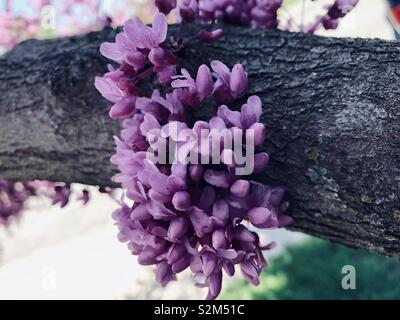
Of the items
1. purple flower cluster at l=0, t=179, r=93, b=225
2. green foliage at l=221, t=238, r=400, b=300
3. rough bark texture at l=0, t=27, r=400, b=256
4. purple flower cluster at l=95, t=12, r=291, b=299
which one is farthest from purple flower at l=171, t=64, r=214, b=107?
green foliage at l=221, t=238, r=400, b=300

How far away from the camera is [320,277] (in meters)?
3.28

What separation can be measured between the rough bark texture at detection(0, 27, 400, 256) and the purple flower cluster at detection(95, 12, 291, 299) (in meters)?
0.08

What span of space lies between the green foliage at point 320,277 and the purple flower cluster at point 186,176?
2.09m

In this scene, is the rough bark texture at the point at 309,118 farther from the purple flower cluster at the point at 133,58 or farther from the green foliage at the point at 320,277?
the green foliage at the point at 320,277

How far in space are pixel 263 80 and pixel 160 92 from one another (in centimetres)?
24

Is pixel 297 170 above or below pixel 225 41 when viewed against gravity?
below

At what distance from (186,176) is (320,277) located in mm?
2356

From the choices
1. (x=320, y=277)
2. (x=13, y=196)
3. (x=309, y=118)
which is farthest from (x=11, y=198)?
(x=320, y=277)

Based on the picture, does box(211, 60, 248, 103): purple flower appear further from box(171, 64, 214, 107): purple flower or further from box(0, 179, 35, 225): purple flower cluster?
box(0, 179, 35, 225): purple flower cluster

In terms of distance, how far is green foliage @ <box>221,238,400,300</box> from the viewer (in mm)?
3140

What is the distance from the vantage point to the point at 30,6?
4.23 m

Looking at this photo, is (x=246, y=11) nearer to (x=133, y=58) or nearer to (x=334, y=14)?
(x=334, y=14)
